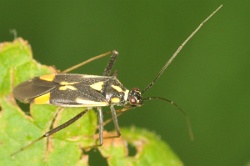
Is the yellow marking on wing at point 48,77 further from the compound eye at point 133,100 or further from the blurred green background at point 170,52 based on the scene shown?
the blurred green background at point 170,52

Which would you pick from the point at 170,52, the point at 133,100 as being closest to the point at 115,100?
the point at 133,100

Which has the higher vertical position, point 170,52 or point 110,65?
point 170,52

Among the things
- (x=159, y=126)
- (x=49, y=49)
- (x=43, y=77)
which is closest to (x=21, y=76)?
(x=43, y=77)

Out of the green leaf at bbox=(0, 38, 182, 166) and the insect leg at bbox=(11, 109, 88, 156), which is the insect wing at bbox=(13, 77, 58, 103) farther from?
the insect leg at bbox=(11, 109, 88, 156)

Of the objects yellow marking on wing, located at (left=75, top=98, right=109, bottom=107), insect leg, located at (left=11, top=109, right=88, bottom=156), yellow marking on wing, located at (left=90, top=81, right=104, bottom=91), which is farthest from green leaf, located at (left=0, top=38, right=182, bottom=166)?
yellow marking on wing, located at (left=90, top=81, right=104, bottom=91)

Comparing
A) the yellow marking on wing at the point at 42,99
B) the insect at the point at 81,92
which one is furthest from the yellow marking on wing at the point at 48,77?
the yellow marking on wing at the point at 42,99

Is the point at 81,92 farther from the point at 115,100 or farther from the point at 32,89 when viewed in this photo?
the point at 32,89
